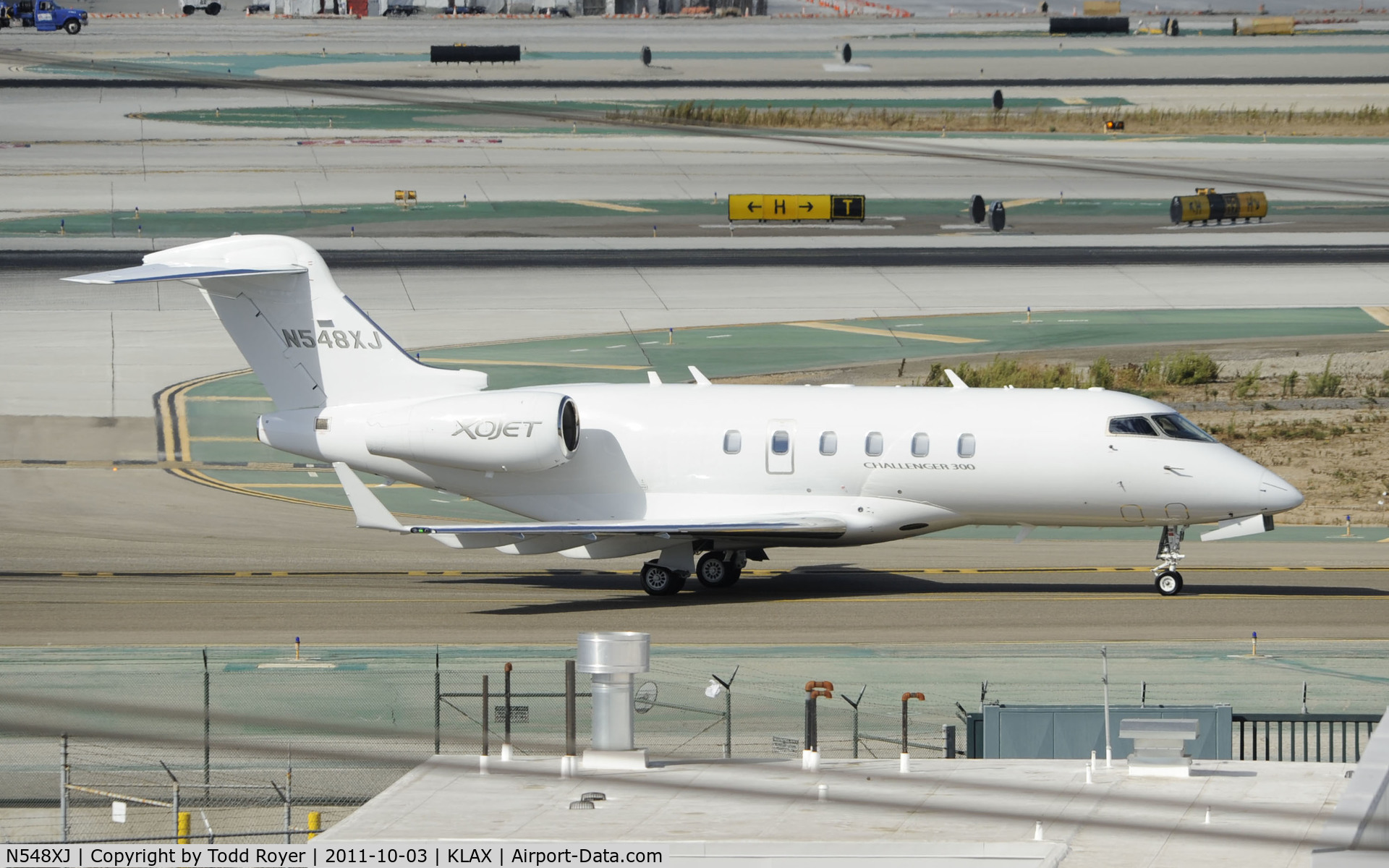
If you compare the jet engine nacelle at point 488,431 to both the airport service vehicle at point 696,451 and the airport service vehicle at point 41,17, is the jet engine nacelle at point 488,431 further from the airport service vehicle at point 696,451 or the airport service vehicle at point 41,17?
the airport service vehicle at point 41,17

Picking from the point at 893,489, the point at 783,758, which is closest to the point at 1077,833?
the point at 783,758

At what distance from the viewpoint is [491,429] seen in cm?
3269

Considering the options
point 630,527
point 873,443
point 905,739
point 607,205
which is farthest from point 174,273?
point 607,205

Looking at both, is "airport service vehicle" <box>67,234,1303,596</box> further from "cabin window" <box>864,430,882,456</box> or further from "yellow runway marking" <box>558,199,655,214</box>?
"yellow runway marking" <box>558,199,655,214</box>

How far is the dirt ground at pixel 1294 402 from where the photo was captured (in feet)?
136

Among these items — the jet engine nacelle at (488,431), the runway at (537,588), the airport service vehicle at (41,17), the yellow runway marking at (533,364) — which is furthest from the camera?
the airport service vehicle at (41,17)

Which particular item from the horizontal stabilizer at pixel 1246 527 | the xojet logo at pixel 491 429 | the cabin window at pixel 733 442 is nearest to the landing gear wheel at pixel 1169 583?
the horizontal stabilizer at pixel 1246 527

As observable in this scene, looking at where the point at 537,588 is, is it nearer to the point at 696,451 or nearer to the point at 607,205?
the point at 696,451

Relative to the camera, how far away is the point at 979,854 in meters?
16.0

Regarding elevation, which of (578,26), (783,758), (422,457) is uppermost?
(578,26)

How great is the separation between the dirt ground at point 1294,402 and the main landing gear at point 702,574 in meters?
13.6

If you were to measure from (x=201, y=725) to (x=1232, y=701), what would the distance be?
1148 cm

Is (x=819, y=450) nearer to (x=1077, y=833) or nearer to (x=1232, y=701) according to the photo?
(x=1232, y=701)

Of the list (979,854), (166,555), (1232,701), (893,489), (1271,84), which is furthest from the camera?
(1271,84)
